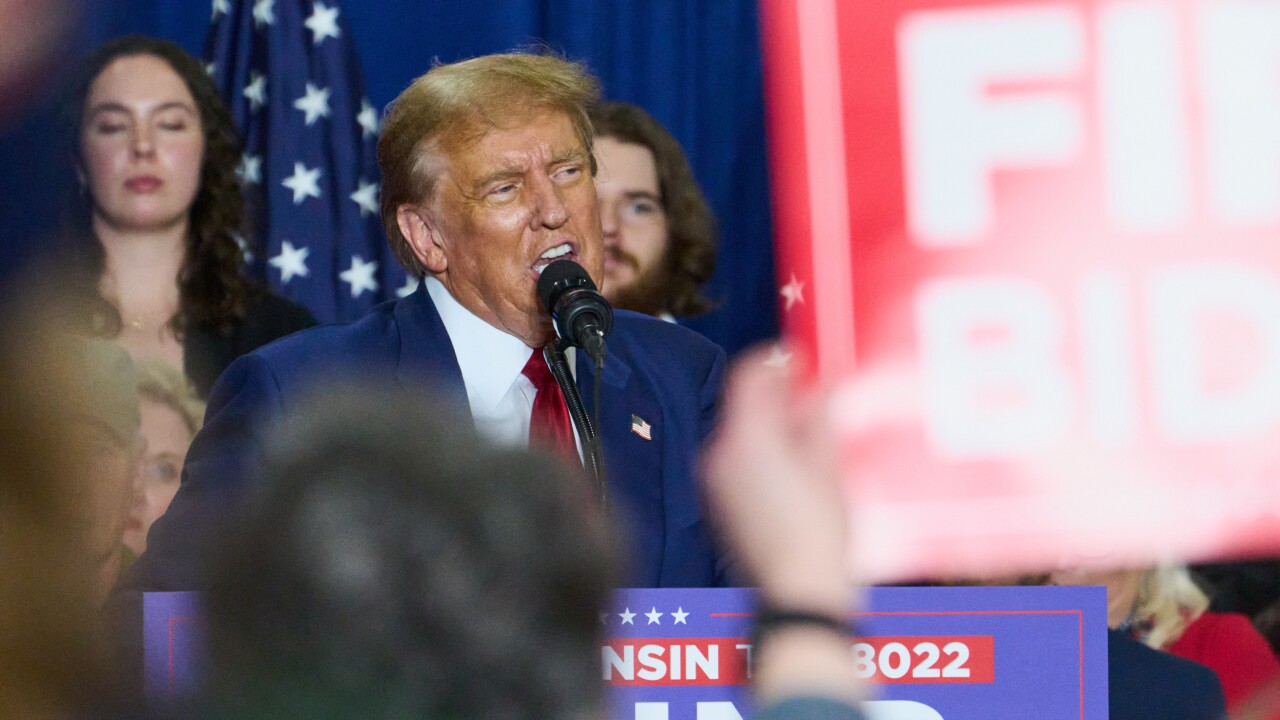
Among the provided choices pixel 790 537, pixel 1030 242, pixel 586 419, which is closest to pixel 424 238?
pixel 586 419

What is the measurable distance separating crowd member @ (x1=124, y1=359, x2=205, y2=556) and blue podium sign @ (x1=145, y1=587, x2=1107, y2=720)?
229 cm

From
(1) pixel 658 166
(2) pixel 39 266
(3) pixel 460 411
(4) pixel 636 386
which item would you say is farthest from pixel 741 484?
(2) pixel 39 266

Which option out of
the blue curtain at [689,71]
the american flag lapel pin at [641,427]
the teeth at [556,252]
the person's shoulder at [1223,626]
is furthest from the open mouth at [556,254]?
the person's shoulder at [1223,626]

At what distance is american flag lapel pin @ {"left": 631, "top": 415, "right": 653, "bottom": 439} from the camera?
235cm

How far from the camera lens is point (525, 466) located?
27.5 inches

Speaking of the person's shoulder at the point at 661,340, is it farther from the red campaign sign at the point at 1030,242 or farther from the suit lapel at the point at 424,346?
the red campaign sign at the point at 1030,242

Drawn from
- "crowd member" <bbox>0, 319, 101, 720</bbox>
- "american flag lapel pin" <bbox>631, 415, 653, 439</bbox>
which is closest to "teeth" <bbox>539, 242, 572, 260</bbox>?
"american flag lapel pin" <bbox>631, 415, 653, 439</bbox>

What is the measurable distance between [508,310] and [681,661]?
1000 mm

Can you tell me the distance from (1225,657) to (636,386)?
2023 millimetres

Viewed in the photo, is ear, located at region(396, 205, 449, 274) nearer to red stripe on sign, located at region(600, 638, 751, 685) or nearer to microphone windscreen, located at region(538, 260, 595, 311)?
microphone windscreen, located at region(538, 260, 595, 311)

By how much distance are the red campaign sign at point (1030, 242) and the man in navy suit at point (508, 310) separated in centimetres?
158

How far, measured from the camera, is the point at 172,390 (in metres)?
3.71

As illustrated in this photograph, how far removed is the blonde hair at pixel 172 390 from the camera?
3701mm

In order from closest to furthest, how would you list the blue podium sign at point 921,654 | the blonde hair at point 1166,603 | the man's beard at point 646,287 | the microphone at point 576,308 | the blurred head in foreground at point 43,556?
1. the blurred head in foreground at point 43,556
2. the blue podium sign at point 921,654
3. the microphone at point 576,308
4. the blonde hair at point 1166,603
5. the man's beard at point 646,287
